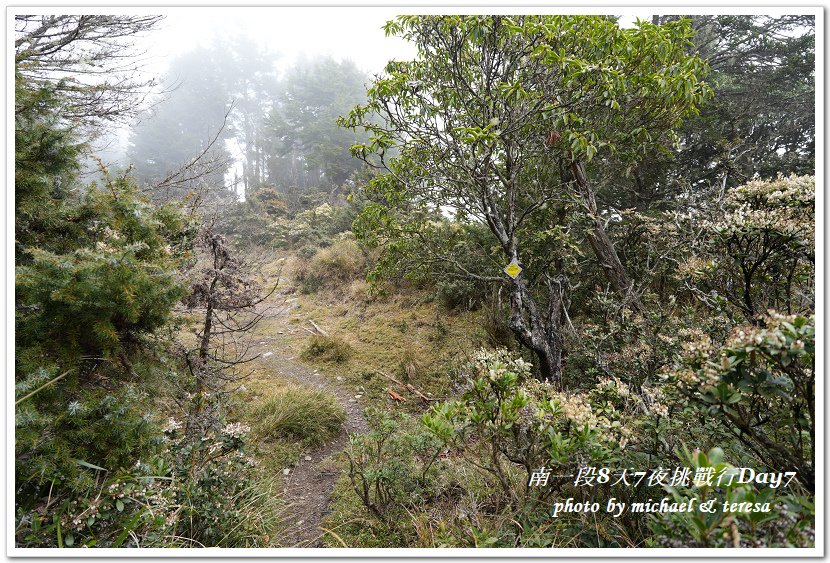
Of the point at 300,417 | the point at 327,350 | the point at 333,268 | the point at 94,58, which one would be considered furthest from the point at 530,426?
the point at 333,268

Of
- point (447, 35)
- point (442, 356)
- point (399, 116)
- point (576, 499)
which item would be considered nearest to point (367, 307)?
point (442, 356)

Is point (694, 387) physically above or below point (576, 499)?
above

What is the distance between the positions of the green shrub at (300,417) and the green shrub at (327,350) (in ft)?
4.38

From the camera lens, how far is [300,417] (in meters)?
3.60

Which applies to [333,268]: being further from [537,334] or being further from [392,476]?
[392,476]

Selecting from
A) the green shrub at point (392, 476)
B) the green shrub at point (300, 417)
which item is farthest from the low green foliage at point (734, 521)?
the green shrub at point (300, 417)

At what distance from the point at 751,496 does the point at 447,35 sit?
3.61 meters

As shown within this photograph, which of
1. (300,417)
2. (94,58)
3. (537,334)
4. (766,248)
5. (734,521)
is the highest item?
(94,58)

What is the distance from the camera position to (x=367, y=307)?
23.0 ft

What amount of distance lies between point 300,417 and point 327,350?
1.88 metres

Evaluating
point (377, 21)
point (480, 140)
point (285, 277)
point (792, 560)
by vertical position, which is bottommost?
point (285, 277)

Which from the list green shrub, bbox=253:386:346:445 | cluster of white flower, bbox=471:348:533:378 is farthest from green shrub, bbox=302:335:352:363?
cluster of white flower, bbox=471:348:533:378

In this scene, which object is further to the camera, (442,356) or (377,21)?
(442,356)

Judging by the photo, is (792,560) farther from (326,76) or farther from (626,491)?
(326,76)
